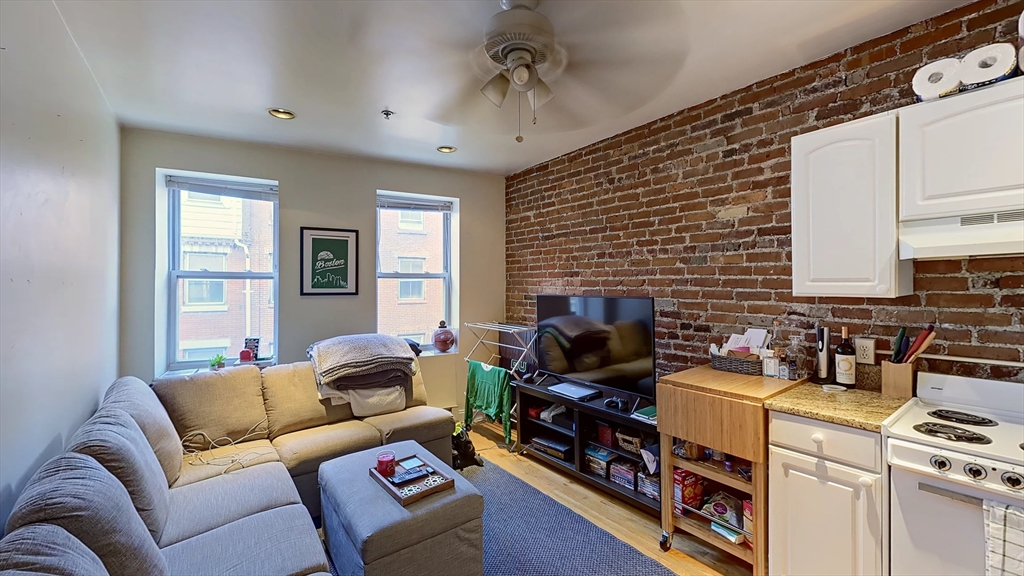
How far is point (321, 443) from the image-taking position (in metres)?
2.59

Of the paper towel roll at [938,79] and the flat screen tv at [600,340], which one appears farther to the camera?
the flat screen tv at [600,340]

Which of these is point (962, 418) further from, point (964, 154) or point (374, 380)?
point (374, 380)

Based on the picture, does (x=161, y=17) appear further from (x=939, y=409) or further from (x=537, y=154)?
(x=939, y=409)

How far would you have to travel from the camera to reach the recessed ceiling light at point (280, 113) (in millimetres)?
2643

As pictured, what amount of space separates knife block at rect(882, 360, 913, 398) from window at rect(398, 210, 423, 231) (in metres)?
3.56

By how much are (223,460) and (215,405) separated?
42 centimetres

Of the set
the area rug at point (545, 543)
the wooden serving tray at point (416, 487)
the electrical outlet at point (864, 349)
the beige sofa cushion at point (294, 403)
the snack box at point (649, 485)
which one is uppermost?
the electrical outlet at point (864, 349)

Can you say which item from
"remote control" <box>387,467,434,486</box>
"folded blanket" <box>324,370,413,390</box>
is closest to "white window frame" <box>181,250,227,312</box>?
"folded blanket" <box>324,370,413,390</box>

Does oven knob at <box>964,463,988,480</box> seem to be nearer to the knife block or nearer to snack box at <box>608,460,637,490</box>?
the knife block

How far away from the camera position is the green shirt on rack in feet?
11.3

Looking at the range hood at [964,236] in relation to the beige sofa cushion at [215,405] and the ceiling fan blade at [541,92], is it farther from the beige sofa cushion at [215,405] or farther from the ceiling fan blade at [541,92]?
the beige sofa cushion at [215,405]

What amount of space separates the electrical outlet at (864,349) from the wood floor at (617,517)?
114cm

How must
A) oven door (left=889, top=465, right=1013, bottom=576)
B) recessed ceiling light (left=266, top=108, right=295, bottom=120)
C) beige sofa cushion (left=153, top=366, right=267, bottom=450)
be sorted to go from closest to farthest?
1. oven door (left=889, top=465, right=1013, bottom=576)
2. beige sofa cushion (left=153, top=366, right=267, bottom=450)
3. recessed ceiling light (left=266, top=108, right=295, bottom=120)

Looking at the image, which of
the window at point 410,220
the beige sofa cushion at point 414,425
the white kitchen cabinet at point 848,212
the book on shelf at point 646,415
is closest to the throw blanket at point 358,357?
the beige sofa cushion at point 414,425
